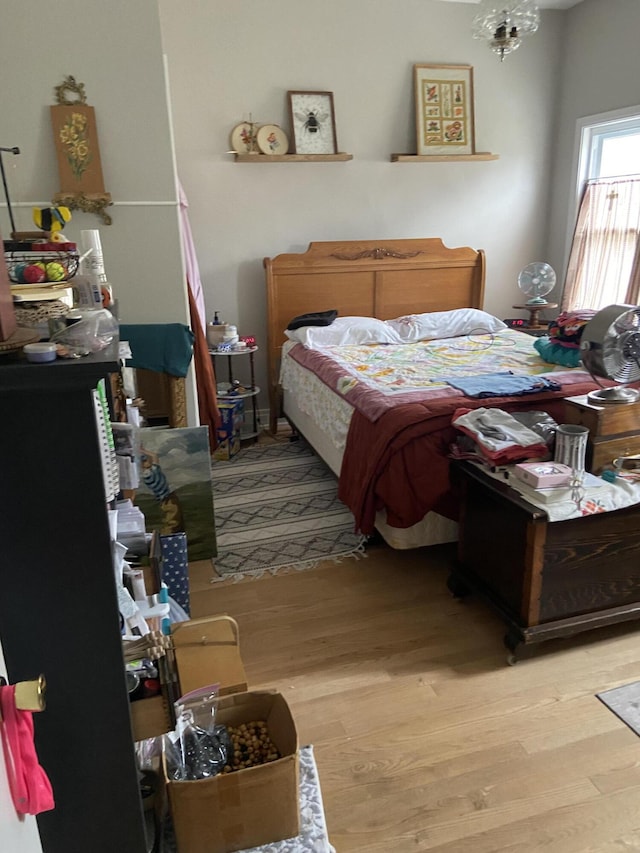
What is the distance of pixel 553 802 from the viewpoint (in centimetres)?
156

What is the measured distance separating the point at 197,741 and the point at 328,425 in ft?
6.13

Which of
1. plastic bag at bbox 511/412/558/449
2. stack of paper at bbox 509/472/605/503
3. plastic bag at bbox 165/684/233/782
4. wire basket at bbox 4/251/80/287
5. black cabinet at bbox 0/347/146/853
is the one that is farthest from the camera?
plastic bag at bbox 511/412/558/449

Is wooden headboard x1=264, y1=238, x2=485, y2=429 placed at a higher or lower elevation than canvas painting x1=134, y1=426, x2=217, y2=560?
higher

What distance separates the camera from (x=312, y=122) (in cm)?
408

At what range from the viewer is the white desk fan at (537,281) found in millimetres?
4449

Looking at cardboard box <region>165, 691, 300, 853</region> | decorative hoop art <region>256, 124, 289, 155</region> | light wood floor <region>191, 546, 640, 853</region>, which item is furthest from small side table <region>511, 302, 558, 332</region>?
cardboard box <region>165, 691, 300, 853</region>

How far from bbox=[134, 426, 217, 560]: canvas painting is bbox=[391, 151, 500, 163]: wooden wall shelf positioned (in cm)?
275

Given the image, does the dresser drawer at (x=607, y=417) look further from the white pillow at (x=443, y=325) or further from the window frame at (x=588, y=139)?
the window frame at (x=588, y=139)

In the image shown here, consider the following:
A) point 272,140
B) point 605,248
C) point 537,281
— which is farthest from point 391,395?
point 605,248

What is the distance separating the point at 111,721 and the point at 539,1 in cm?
507

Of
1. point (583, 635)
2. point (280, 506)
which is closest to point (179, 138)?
point (280, 506)

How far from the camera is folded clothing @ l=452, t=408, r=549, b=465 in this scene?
2.13 m

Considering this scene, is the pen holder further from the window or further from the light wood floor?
the window

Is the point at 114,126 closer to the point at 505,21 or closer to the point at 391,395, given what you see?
the point at 391,395
